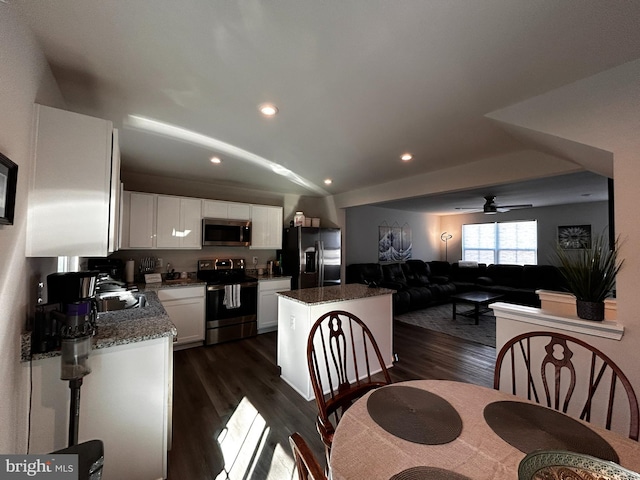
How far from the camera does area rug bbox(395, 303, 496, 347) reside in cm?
404

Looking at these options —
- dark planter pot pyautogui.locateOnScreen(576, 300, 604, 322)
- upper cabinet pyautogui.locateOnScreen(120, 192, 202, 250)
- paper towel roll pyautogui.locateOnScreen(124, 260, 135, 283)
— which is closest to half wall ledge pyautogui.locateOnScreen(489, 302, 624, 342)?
dark planter pot pyautogui.locateOnScreen(576, 300, 604, 322)

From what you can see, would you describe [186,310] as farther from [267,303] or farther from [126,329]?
[126,329]

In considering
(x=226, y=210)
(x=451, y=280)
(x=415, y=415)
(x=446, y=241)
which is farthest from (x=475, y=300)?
(x=226, y=210)

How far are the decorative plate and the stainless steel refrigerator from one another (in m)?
3.77

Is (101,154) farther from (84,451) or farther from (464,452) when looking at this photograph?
(464,452)

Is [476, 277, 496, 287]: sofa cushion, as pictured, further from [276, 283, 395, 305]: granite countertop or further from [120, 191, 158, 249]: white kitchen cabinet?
[120, 191, 158, 249]: white kitchen cabinet

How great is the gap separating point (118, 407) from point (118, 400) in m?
0.04

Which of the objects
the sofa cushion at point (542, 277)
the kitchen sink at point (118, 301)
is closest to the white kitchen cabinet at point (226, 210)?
the kitchen sink at point (118, 301)

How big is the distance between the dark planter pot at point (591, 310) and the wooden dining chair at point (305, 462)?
2156mm

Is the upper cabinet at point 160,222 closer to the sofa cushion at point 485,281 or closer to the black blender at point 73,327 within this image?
the black blender at point 73,327

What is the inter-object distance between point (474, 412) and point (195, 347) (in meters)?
3.51

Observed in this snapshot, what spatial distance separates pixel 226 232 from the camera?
4.12 meters

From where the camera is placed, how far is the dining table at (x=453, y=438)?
31.4 inches

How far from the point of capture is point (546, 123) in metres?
1.80
